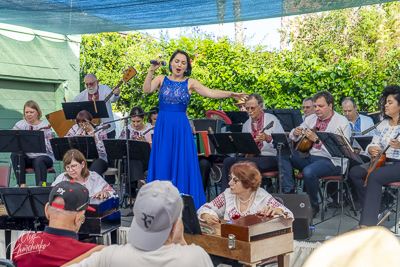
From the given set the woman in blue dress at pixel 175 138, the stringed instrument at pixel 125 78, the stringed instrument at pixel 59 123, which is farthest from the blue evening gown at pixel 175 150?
the stringed instrument at pixel 59 123

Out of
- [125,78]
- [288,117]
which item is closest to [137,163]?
[125,78]

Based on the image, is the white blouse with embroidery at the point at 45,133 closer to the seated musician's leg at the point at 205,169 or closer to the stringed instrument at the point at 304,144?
the seated musician's leg at the point at 205,169

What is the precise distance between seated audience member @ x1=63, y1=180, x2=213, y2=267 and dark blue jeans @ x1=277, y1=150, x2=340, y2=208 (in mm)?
4240

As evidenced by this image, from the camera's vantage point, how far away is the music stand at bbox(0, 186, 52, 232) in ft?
13.4

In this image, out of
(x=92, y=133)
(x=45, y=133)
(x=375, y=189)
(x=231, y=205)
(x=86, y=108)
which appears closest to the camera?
(x=231, y=205)

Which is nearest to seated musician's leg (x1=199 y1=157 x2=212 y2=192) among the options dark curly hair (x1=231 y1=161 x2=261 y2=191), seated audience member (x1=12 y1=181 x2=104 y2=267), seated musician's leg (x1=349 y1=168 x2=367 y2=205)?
seated musician's leg (x1=349 y1=168 x2=367 y2=205)

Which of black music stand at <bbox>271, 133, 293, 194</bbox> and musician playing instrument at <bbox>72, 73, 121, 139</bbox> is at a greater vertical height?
musician playing instrument at <bbox>72, 73, 121, 139</bbox>

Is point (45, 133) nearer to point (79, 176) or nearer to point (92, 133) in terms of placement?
point (92, 133)

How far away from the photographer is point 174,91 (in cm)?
543

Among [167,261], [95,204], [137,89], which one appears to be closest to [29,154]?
[95,204]

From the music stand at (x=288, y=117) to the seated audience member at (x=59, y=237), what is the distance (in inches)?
191

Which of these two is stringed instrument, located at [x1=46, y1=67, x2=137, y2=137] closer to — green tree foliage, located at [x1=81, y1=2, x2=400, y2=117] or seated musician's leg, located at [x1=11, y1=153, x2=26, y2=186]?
seated musician's leg, located at [x1=11, y1=153, x2=26, y2=186]

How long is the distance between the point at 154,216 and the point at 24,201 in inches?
105

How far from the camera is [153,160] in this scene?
5.56m
